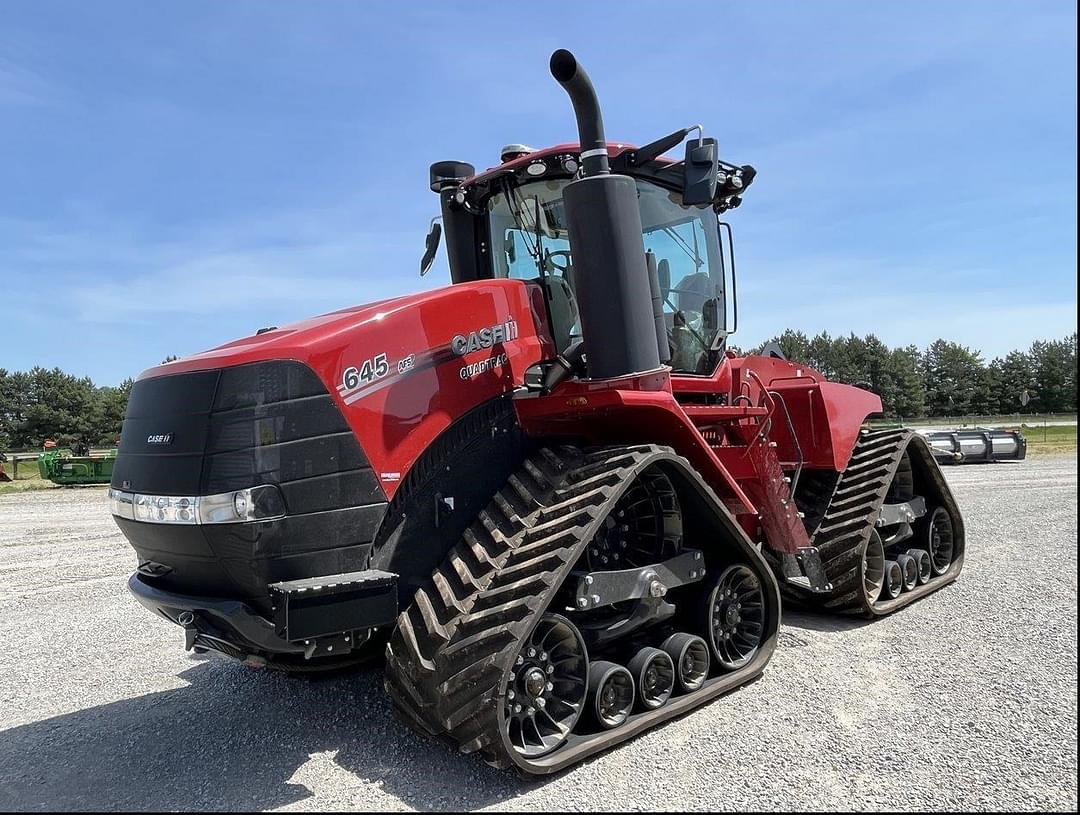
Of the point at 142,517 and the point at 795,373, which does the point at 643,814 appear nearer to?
the point at 142,517

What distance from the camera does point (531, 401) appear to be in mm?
4484

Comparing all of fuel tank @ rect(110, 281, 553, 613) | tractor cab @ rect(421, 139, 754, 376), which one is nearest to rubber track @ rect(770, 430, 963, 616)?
tractor cab @ rect(421, 139, 754, 376)

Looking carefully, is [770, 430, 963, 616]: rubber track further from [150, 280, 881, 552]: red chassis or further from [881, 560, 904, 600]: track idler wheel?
[150, 280, 881, 552]: red chassis

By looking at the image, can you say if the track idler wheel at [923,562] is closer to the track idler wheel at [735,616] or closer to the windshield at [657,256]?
the track idler wheel at [735,616]

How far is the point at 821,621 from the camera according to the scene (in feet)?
21.0

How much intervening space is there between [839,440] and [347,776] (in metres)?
4.79

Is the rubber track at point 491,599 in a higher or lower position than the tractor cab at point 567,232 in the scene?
lower

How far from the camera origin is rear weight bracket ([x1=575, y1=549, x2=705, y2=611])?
4.00 metres

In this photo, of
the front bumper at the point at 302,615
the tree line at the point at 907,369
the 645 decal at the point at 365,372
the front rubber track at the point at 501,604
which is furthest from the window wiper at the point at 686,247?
the tree line at the point at 907,369

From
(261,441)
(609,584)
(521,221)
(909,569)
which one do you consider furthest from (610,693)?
(909,569)

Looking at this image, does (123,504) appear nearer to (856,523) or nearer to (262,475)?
(262,475)

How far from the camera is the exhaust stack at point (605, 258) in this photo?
4273mm

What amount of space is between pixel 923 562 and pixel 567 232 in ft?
16.2

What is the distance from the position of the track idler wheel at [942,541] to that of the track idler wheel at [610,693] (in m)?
4.91
